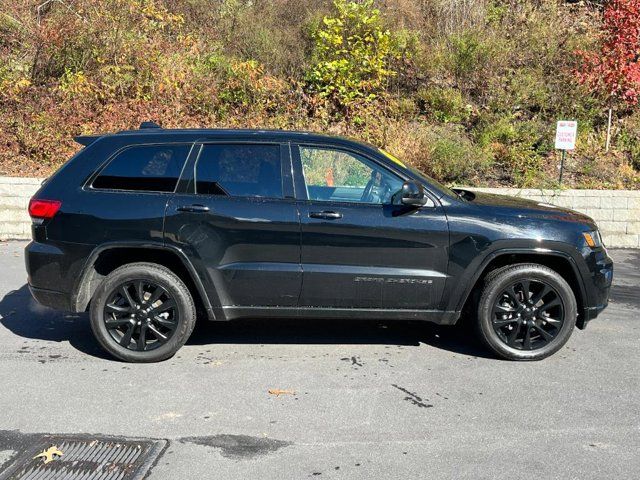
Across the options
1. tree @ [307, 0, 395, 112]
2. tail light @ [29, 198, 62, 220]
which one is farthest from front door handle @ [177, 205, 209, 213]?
tree @ [307, 0, 395, 112]

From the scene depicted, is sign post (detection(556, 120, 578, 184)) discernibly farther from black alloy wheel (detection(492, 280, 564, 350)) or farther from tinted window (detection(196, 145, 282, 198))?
tinted window (detection(196, 145, 282, 198))

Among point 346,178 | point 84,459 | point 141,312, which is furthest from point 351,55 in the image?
point 84,459

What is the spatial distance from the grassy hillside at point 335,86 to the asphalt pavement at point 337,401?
5.72m

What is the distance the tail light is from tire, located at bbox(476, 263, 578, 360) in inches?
135

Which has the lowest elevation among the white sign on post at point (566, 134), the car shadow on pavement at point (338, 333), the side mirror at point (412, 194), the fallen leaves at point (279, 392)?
the fallen leaves at point (279, 392)

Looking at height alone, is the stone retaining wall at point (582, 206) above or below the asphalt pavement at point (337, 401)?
above

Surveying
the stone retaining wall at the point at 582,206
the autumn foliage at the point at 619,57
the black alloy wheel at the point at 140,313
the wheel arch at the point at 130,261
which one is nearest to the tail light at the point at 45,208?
the wheel arch at the point at 130,261

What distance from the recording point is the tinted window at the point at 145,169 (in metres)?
5.39

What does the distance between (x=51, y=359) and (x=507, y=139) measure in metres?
8.96

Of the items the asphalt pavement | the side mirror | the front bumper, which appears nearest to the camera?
the asphalt pavement

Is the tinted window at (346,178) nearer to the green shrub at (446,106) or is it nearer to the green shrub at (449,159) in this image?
the green shrub at (449,159)

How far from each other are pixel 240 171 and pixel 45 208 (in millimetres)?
1568

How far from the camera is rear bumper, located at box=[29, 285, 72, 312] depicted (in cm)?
536

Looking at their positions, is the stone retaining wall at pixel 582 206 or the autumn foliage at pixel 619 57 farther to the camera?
the autumn foliage at pixel 619 57
